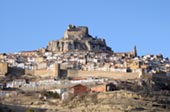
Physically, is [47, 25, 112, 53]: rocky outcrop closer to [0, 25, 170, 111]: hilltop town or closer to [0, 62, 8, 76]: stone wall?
[0, 25, 170, 111]: hilltop town

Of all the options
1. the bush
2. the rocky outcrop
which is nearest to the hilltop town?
the rocky outcrop

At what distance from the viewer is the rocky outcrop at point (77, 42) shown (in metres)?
113

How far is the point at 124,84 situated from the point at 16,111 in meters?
15.7

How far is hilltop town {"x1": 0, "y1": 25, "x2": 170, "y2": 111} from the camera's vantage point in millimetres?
86750

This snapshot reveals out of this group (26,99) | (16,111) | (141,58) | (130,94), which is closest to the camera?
(16,111)

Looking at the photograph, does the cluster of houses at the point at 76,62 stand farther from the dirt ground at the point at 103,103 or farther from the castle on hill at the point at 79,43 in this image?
the dirt ground at the point at 103,103

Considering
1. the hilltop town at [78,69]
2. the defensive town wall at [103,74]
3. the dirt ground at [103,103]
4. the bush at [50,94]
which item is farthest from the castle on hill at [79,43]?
the dirt ground at [103,103]

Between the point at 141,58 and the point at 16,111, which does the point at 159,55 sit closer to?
the point at 141,58

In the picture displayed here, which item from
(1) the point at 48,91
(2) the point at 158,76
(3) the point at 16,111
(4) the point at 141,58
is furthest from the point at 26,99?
(4) the point at 141,58

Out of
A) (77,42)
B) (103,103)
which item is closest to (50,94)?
(103,103)

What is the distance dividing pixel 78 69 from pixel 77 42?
634 inches

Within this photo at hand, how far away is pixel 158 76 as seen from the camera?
9294cm

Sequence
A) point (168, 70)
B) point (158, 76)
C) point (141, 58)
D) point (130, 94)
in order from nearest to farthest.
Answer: point (130, 94) → point (158, 76) → point (168, 70) → point (141, 58)

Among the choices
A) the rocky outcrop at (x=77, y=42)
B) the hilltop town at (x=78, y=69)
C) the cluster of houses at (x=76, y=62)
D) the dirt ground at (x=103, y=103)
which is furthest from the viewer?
the rocky outcrop at (x=77, y=42)
